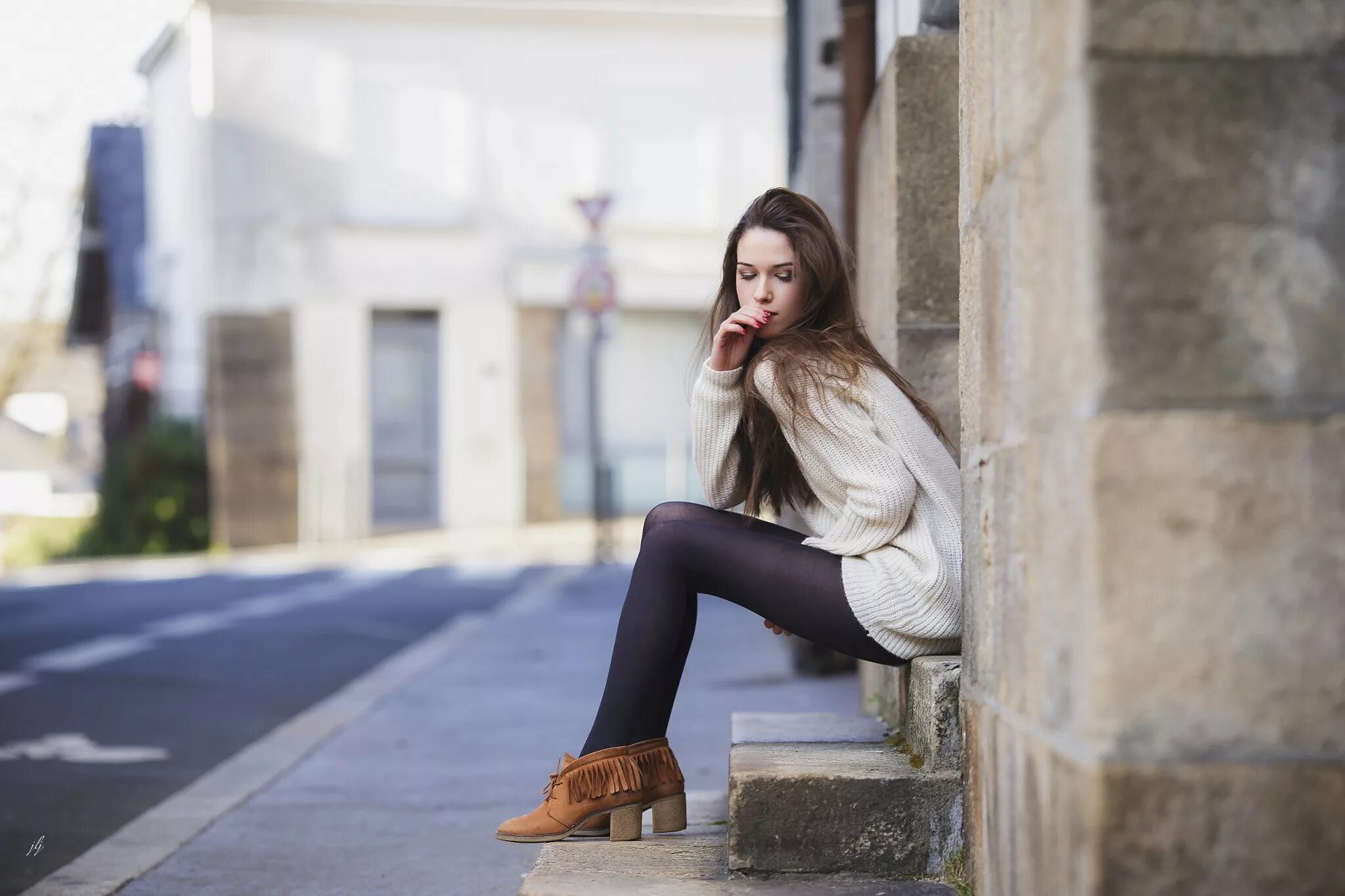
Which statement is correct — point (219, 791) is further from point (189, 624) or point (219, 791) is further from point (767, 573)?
point (189, 624)

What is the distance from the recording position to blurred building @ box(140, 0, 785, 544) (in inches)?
792

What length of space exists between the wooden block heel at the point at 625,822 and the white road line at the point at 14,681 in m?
4.55

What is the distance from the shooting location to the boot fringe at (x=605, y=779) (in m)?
2.83

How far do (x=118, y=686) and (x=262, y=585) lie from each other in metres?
6.39

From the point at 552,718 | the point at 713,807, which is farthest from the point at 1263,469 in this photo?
the point at 552,718

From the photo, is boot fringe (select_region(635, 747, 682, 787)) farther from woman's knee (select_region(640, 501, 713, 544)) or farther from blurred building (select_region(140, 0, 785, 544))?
blurred building (select_region(140, 0, 785, 544))

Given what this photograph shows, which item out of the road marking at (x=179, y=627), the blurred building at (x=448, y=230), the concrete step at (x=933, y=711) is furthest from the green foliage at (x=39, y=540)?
the concrete step at (x=933, y=711)

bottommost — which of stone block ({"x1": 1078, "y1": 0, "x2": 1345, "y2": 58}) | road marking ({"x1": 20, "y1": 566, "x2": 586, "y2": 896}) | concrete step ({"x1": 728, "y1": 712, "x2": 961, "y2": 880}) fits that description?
road marking ({"x1": 20, "y1": 566, "x2": 586, "y2": 896})

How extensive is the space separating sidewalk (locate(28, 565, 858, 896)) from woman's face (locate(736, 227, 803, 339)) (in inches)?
49.7

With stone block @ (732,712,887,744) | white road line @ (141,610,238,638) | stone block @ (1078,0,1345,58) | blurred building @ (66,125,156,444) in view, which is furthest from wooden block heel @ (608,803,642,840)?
blurred building @ (66,125,156,444)

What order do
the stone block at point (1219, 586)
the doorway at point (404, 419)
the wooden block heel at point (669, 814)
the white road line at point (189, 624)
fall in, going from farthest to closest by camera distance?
the doorway at point (404, 419)
the white road line at point (189, 624)
the wooden block heel at point (669, 814)
the stone block at point (1219, 586)

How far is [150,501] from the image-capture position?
A: 63.3 ft

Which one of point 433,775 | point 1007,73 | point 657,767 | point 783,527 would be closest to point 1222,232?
point 1007,73

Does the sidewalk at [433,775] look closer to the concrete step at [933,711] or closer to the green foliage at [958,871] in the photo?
the concrete step at [933,711]
